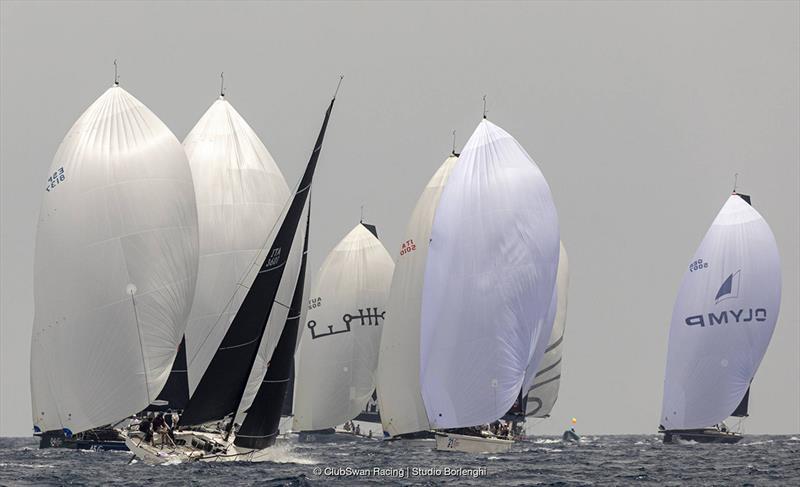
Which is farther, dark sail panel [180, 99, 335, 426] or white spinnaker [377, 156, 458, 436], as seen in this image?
white spinnaker [377, 156, 458, 436]

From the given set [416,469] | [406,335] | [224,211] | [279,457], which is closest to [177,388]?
[224,211]

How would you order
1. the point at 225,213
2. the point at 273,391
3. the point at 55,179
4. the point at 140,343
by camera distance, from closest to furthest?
the point at 273,391 → the point at 140,343 → the point at 55,179 → the point at 225,213

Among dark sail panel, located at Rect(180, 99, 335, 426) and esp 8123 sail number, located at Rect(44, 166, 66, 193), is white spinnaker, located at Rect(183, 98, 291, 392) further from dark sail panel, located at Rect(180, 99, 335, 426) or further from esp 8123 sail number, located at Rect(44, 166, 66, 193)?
dark sail panel, located at Rect(180, 99, 335, 426)

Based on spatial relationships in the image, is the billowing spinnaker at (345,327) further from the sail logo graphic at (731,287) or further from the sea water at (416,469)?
the sail logo graphic at (731,287)

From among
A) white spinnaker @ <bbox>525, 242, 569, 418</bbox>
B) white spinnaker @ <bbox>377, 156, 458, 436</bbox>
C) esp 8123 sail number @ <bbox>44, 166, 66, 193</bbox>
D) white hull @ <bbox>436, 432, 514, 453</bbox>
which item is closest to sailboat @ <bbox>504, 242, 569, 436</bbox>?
white spinnaker @ <bbox>525, 242, 569, 418</bbox>

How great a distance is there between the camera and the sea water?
40.7m

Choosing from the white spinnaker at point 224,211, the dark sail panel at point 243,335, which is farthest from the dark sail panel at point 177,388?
the dark sail panel at point 243,335

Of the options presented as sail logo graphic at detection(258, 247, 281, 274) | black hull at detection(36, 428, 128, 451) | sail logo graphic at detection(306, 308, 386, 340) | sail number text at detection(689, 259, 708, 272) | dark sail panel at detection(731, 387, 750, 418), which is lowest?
black hull at detection(36, 428, 128, 451)

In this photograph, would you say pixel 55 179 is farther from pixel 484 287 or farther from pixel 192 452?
pixel 484 287

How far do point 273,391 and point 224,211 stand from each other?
15.8 meters

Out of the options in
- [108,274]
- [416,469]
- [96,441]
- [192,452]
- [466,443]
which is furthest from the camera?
[466,443]

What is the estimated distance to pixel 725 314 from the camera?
72.9 meters

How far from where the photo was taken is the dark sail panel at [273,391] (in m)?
43.2

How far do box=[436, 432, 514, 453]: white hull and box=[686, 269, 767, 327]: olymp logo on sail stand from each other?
65.4 ft
